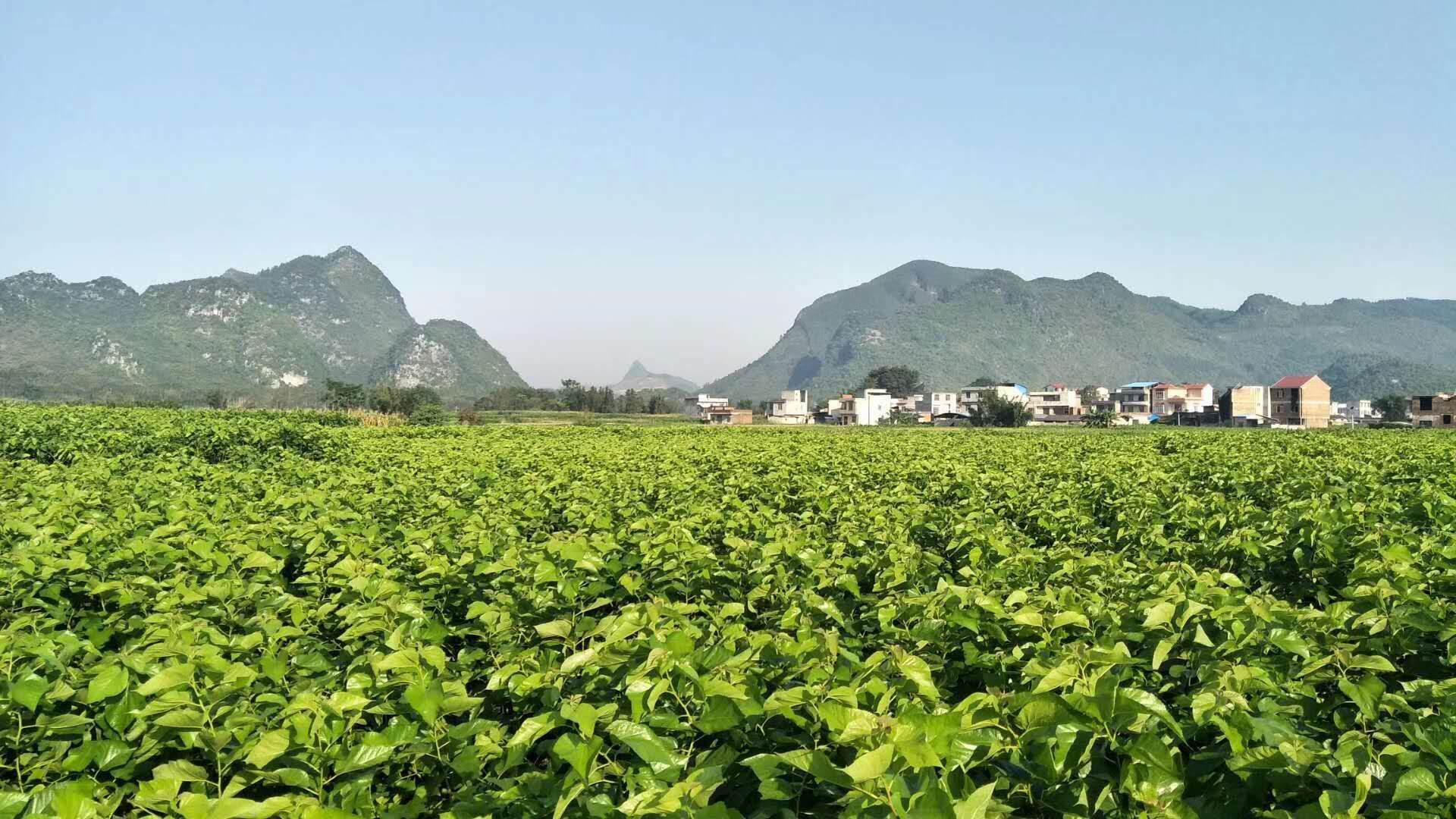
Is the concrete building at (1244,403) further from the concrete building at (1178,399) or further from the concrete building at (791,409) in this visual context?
the concrete building at (791,409)

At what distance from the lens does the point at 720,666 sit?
2102mm

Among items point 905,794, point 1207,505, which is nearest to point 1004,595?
point 905,794

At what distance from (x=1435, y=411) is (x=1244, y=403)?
25.8 meters

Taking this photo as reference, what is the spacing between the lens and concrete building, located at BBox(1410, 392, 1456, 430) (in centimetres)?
6681

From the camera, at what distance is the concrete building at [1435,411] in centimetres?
6681

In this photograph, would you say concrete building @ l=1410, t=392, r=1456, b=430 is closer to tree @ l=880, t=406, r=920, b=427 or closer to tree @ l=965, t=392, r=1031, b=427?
tree @ l=965, t=392, r=1031, b=427

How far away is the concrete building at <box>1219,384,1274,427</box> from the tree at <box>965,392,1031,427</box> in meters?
24.7

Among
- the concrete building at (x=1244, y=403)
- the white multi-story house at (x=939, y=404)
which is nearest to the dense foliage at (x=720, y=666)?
the concrete building at (x=1244, y=403)

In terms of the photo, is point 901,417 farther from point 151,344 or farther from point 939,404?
point 151,344

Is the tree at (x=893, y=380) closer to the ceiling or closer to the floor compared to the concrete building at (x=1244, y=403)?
closer to the ceiling

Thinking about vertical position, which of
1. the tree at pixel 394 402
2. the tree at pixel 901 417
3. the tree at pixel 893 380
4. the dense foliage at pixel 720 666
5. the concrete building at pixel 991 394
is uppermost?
the tree at pixel 893 380

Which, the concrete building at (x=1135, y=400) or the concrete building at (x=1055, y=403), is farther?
Answer: the concrete building at (x=1135, y=400)

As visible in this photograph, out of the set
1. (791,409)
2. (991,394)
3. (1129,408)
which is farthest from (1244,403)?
(791,409)

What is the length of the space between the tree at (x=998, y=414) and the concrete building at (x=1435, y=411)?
30.4 meters
